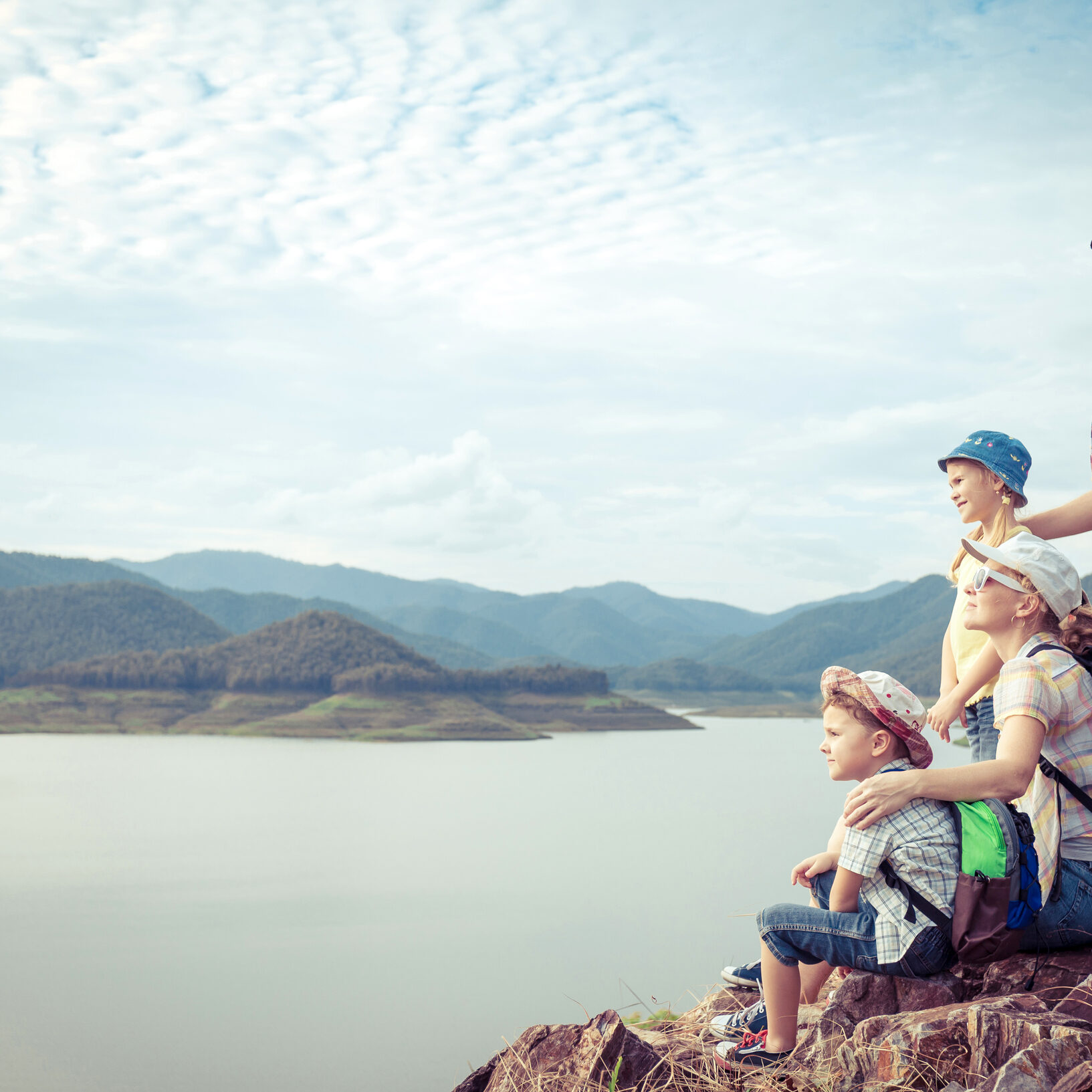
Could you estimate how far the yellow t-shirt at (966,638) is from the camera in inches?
138

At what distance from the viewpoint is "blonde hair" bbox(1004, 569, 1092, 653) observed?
2902mm

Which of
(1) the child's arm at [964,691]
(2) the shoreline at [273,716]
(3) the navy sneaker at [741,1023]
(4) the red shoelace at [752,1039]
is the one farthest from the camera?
(2) the shoreline at [273,716]

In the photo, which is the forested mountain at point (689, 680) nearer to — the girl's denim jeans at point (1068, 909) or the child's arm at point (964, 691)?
the child's arm at point (964, 691)

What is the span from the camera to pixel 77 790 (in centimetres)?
3416

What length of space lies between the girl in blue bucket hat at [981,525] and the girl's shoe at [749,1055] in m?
1.20

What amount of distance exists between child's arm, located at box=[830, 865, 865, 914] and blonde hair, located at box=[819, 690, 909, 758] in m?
0.37

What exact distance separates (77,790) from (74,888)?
16.4 metres

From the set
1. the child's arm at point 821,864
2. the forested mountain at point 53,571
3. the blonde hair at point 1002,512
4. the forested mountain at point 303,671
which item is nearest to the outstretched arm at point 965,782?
the child's arm at point 821,864

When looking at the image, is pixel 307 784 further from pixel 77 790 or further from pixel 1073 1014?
pixel 1073 1014

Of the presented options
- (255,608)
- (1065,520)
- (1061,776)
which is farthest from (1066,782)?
(255,608)

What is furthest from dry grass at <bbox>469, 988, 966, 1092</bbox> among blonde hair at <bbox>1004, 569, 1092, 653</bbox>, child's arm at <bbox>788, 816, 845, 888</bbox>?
blonde hair at <bbox>1004, 569, 1092, 653</bbox>

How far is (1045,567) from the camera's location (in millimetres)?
2852

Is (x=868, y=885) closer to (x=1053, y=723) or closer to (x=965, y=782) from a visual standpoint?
(x=965, y=782)

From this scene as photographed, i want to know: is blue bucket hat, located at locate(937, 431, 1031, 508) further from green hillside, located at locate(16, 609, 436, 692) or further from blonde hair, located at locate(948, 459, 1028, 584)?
green hillside, located at locate(16, 609, 436, 692)
